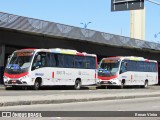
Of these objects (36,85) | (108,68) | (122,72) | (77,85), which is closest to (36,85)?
(36,85)

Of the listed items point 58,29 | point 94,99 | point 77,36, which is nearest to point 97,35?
point 77,36

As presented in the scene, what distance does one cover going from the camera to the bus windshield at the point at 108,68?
45.2 meters

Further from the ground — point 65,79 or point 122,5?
point 122,5

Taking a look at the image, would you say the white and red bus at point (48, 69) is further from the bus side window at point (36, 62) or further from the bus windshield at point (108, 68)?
the bus windshield at point (108, 68)

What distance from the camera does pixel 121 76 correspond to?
4572 centimetres

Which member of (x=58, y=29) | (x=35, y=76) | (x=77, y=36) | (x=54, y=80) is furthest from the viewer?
(x=77, y=36)

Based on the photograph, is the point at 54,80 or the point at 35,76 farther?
the point at 54,80

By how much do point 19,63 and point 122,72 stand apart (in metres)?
14.1

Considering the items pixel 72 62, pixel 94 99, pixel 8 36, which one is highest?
pixel 8 36

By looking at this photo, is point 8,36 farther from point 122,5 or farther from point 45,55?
point 122,5

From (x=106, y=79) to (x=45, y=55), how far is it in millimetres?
10597

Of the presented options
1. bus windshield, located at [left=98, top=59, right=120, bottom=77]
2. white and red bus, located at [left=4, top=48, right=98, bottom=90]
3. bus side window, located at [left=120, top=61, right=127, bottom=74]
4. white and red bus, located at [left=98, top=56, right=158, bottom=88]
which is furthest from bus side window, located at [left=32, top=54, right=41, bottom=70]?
bus side window, located at [left=120, top=61, right=127, bottom=74]

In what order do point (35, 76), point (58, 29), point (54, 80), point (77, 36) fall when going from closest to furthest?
point (35, 76), point (54, 80), point (58, 29), point (77, 36)

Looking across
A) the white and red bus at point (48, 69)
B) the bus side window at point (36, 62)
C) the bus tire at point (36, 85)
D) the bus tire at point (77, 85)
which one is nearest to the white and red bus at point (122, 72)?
the white and red bus at point (48, 69)
